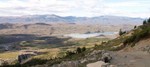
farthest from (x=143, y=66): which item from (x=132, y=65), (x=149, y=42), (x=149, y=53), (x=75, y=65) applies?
(x=149, y=42)

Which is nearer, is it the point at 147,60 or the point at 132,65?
the point at 132,65

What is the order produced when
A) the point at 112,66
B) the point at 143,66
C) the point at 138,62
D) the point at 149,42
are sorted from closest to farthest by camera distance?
the point at 112,66 → the point at 143,66 → the point at 138,62 → the point at 149,42

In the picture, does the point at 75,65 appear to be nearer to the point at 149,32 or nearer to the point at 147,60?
the point at 147,60

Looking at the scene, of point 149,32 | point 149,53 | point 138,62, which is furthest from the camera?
point 149,32

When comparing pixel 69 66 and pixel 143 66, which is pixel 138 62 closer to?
pixel 143 66

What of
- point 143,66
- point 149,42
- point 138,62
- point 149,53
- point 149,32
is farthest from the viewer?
point 149,32

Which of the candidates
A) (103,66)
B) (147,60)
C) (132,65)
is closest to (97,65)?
(103,66)

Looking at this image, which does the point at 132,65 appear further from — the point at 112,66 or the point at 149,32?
the point at 149,32

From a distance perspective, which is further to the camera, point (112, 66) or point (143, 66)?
point (143, 66)

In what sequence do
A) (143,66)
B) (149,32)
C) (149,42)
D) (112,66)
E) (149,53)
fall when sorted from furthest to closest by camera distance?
(149,32) → (149,42) → (149,53) → (143,66) → (112,66)
